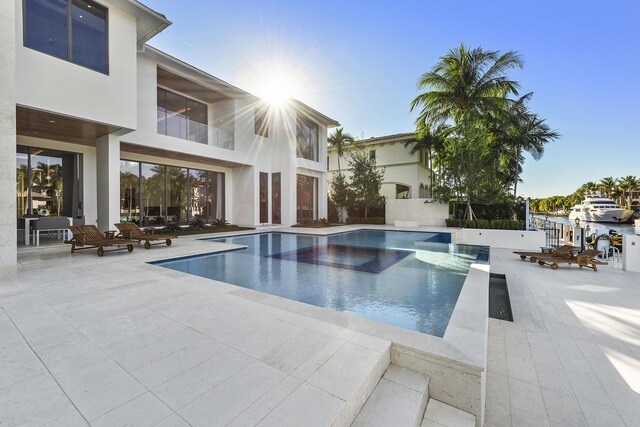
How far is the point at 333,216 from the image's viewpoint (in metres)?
23.9

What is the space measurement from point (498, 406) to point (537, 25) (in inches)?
628

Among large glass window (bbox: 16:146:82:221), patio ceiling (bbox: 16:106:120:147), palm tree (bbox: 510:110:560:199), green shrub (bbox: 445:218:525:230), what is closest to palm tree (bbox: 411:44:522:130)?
palm tree (bbox: 510:110:560:199)

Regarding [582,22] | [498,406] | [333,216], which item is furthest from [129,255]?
[582,22]

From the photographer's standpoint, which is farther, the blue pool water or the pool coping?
the blue pool water

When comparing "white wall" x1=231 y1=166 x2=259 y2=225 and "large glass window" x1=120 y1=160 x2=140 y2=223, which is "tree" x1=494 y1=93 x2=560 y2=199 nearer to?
"white wall" x1=231 y1=166 x2=259 y2=225

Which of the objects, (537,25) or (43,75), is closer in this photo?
(43,75)

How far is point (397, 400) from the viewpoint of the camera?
8.02ft

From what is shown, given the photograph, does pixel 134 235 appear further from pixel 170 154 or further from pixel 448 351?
pixel 448 351

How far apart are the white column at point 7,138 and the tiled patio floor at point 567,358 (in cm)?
932

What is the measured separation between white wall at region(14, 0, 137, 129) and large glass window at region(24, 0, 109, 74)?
7.8 inches

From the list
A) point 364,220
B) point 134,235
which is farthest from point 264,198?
point 134,235

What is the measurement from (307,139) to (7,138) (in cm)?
1574

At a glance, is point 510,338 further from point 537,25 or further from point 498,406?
point 537,25

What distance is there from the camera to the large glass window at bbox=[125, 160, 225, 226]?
13.4 metres
